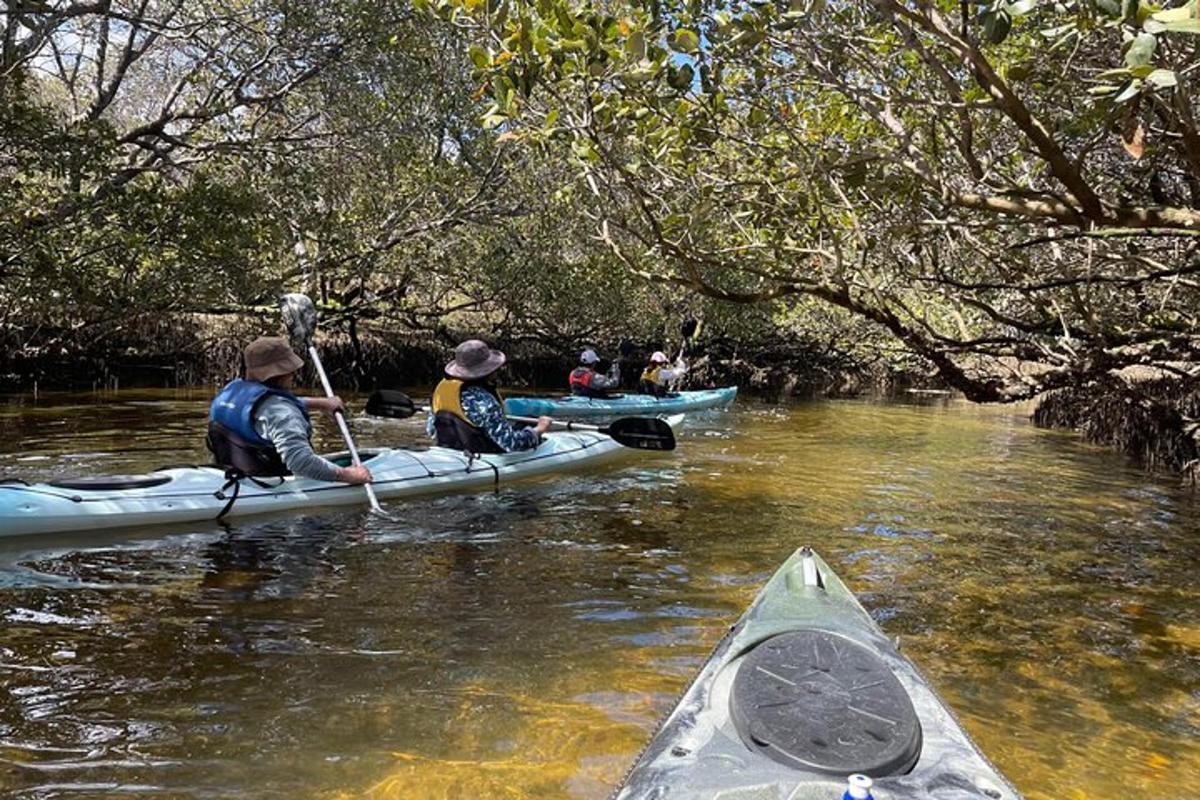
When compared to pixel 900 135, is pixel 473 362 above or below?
below

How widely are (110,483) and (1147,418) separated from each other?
10.1 meters

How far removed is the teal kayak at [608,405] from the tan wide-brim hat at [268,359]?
5735 mm

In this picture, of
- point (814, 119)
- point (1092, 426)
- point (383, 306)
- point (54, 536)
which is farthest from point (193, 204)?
point (1092, 426)

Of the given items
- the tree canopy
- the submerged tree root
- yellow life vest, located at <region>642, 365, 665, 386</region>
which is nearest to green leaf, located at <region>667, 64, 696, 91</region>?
the tree canopy

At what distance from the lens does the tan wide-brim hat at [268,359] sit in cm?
510

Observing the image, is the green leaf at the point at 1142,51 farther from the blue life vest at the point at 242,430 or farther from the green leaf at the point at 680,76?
the blue life vest at the point at 242,430

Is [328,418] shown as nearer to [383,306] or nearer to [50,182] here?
[50,182]

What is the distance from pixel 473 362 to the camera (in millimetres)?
6438

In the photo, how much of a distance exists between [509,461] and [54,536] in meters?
3.16

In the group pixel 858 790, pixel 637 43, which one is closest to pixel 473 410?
pixel 637 43

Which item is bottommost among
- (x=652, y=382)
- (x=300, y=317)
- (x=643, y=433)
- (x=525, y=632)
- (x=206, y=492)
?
(x=525, y=632)

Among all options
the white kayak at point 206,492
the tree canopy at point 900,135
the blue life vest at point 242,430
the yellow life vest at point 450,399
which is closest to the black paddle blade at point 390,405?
the yellow life vest at point 450,399

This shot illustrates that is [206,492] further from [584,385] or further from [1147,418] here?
[1147,418]

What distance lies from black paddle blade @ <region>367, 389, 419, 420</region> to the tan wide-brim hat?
7.87ft
